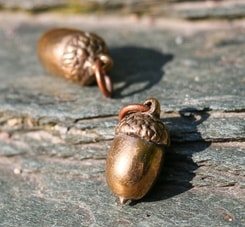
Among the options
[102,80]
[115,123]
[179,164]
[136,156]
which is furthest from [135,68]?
[136,156]

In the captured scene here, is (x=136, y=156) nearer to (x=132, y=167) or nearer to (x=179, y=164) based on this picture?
(x=132, y=167)

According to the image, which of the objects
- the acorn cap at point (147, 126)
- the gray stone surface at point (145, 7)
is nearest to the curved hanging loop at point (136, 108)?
the acorn cap at point (147, 126)

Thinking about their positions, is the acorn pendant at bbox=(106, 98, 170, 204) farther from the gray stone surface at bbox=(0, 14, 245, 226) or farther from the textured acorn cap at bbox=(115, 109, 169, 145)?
the gray stone surface at bbox=(0, 14, 245, 226)

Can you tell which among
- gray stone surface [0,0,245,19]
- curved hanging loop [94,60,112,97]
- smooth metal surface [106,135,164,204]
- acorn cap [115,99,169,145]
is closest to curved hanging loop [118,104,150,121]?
acorn cap [115,99,169,145]

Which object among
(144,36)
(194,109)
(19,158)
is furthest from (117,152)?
(144,36)

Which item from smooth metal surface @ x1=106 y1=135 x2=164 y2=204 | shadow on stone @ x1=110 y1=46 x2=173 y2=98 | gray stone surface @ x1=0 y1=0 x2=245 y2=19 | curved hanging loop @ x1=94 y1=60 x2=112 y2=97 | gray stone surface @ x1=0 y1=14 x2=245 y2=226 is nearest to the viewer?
smooth metal surface @ x1=106 y1=135 x2=164 y2=204
